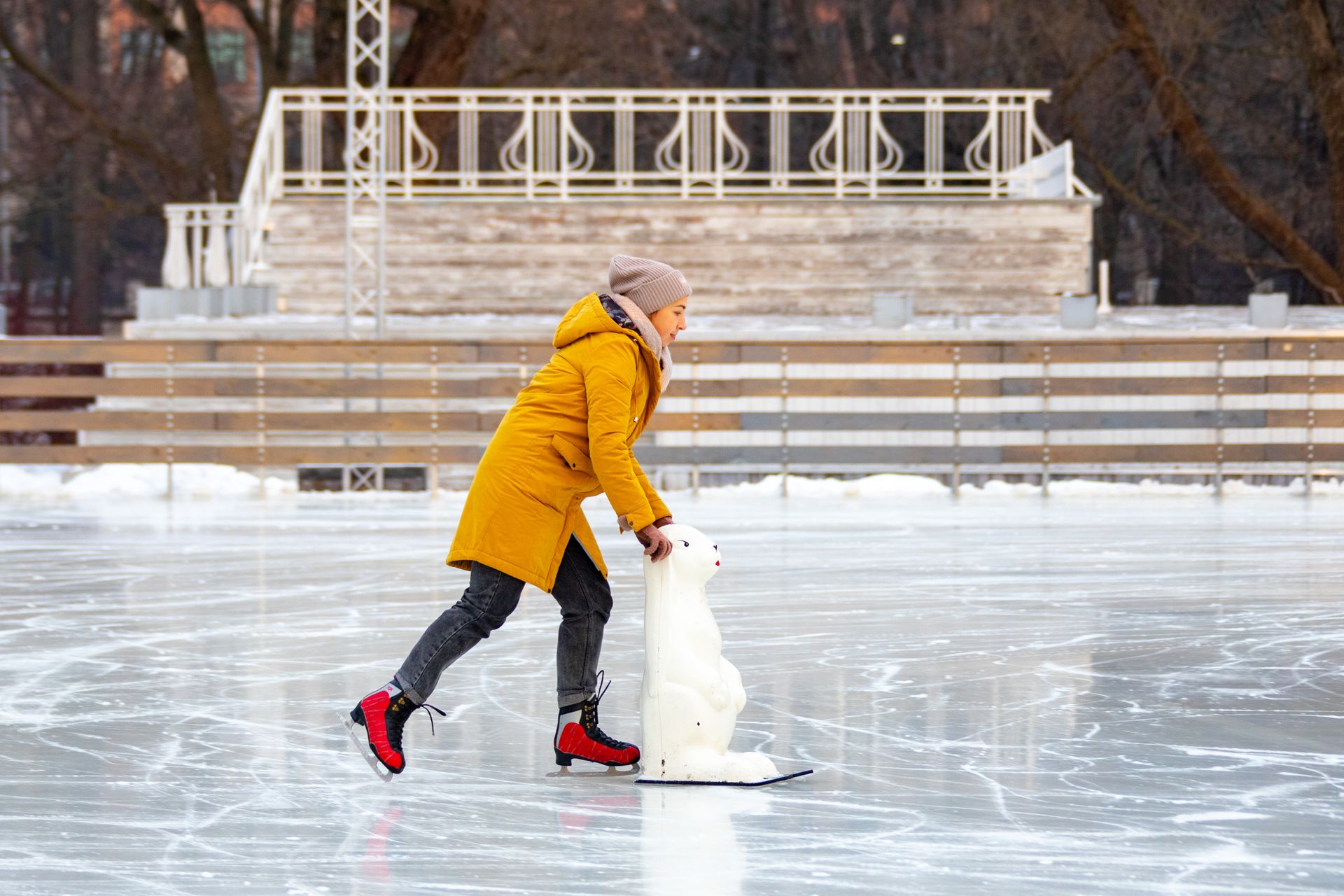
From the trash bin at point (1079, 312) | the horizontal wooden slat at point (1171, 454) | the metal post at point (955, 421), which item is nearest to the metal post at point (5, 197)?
the trash bin at point (1079, 312)

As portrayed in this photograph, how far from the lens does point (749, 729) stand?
18.1 feet

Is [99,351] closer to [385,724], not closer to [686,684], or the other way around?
[385,724]

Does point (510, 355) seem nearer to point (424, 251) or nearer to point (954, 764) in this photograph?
point (424, 251)

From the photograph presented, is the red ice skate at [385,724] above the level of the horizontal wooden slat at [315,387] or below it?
below

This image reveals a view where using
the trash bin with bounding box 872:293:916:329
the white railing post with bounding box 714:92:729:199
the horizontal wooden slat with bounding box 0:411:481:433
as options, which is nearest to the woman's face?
the horizontal wooden slat with bounding box 0:411:481:433

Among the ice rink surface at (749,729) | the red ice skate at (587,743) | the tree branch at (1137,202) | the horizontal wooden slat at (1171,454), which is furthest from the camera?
the tree branch at (1137,202)

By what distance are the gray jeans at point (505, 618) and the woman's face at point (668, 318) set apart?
1.98ft

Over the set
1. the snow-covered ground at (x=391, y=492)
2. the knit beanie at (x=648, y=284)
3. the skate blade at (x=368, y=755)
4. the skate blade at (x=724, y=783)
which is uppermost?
the knit beanie at (x=648, y=284)

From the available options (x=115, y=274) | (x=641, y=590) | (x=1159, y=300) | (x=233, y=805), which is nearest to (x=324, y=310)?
(x=641, y=590)

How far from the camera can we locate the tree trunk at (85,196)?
32000 mm

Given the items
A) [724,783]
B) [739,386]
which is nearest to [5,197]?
[739,386]

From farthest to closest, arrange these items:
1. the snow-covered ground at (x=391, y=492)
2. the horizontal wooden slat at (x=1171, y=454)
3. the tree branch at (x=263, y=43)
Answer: the tree branch at (x=263, y=43)
the horizontal wooden slat at (x=1171, y=454)
the snow-covered ground at (x=391, y=492)

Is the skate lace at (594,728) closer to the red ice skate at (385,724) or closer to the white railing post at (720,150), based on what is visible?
the red ice skate at (385,724)

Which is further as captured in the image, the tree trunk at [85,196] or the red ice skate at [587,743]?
the tree trunk at [85,196]
